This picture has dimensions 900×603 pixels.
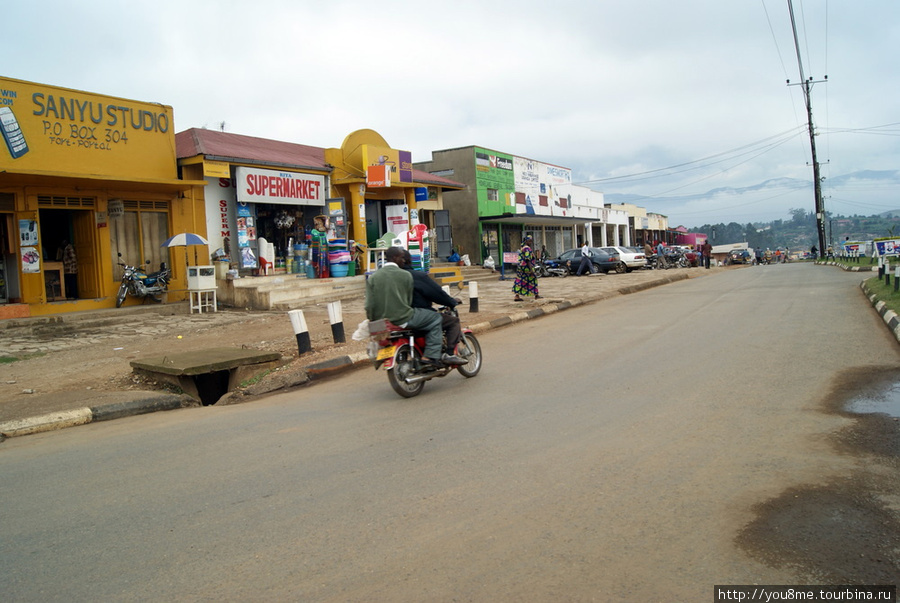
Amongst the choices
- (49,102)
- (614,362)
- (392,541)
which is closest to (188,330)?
(49,102)

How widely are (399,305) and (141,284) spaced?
11836 millimetres

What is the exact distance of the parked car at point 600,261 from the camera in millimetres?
32550

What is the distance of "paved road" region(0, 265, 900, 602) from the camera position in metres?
3.36

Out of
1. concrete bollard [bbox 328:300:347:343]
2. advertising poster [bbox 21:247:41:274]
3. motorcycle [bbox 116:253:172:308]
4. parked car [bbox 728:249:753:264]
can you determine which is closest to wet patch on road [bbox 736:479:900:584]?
concrete bollard [bbox 328:300:347:343]

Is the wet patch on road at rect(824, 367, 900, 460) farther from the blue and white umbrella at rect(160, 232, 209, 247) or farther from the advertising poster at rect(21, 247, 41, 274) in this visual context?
the advertising poster at rect(21, 247, 41, 274)

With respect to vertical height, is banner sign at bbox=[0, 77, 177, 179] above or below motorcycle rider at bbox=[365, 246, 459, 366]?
above

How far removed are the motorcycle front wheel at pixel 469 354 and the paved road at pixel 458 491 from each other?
Result: 0.36 meters

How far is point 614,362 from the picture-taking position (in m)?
9.01

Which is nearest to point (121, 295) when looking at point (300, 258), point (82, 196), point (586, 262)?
point (82, 196)

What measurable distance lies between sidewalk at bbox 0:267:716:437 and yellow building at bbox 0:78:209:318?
5.23 feet

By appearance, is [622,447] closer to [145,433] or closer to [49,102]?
[145,433]

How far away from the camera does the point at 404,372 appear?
7637 mm

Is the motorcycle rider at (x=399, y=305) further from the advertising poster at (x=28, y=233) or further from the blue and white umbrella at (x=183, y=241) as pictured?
the advertising poster at (x=28, y=233)

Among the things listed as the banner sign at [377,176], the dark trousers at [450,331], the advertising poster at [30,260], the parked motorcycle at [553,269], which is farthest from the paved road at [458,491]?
the parked motorcycle at [553,269]
